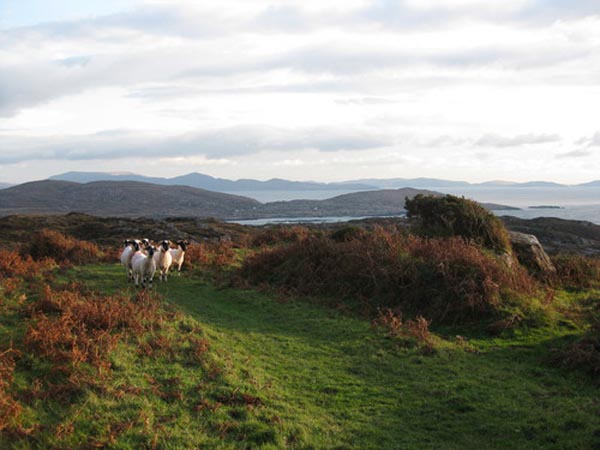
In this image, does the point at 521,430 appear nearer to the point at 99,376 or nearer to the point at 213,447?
the point at 213,447

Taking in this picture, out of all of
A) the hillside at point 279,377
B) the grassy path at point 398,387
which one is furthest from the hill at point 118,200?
the grassy path at point 398,387

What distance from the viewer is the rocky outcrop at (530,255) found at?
2038cm

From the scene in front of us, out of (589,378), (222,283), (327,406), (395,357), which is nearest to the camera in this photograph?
(327,406)

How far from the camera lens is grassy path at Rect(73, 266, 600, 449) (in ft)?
26.2

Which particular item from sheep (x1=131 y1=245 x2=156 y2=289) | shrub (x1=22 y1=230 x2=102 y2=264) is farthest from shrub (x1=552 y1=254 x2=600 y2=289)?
shrub (x1=22 y1=230 x2=102 y2=264)

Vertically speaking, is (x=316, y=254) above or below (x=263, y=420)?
above

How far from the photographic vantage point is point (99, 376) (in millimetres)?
8320

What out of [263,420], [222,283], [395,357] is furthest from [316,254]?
[263,420]

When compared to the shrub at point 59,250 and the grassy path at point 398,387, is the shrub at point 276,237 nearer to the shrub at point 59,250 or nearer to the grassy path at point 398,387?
the shrub at point 59,250

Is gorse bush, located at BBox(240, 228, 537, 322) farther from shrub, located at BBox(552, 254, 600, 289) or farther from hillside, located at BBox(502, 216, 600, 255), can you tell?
hillside, located at BBox(502, 216, 600, 255)

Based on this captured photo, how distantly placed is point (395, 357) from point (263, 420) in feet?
15.3

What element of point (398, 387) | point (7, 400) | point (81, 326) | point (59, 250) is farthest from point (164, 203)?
point (7, 400)

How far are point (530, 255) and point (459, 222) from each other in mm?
3059

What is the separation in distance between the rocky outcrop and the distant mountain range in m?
106
